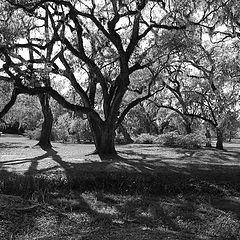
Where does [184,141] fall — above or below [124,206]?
above

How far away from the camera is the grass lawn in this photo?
5727 mm

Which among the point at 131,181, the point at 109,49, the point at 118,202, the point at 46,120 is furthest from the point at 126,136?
the point at 118,202

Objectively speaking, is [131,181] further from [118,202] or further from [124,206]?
[124,206]

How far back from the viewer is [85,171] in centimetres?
1187

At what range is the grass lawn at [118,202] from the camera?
5.73 m

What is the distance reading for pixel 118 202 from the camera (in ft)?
29.5

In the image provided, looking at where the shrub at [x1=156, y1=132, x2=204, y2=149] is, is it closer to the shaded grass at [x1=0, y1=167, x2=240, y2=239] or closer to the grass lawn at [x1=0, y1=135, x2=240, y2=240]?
the grass lawn at [x1=0, y1=135, x2=240, y2=240]

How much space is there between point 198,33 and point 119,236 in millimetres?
13136

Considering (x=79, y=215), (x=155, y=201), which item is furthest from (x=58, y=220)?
(x=155, y=201)

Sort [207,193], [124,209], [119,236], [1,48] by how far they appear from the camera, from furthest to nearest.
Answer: [1,48], [207,193], [124,209], [119,236]

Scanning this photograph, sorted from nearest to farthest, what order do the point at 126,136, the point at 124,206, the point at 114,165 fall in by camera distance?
the point at 124,206, the point at 114,165, the point at 126,136

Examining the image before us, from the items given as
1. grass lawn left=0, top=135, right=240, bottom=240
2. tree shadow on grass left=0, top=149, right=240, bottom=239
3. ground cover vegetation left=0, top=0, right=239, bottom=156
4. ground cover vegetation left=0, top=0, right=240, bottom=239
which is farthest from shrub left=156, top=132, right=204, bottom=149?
tree shadow on grass left=0, top=149, right=240, bottom=239

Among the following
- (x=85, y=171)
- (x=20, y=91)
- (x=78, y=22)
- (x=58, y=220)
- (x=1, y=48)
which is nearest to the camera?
(x=58, y=220)

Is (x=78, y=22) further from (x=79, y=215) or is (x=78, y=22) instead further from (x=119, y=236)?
(x=119, y=236)
